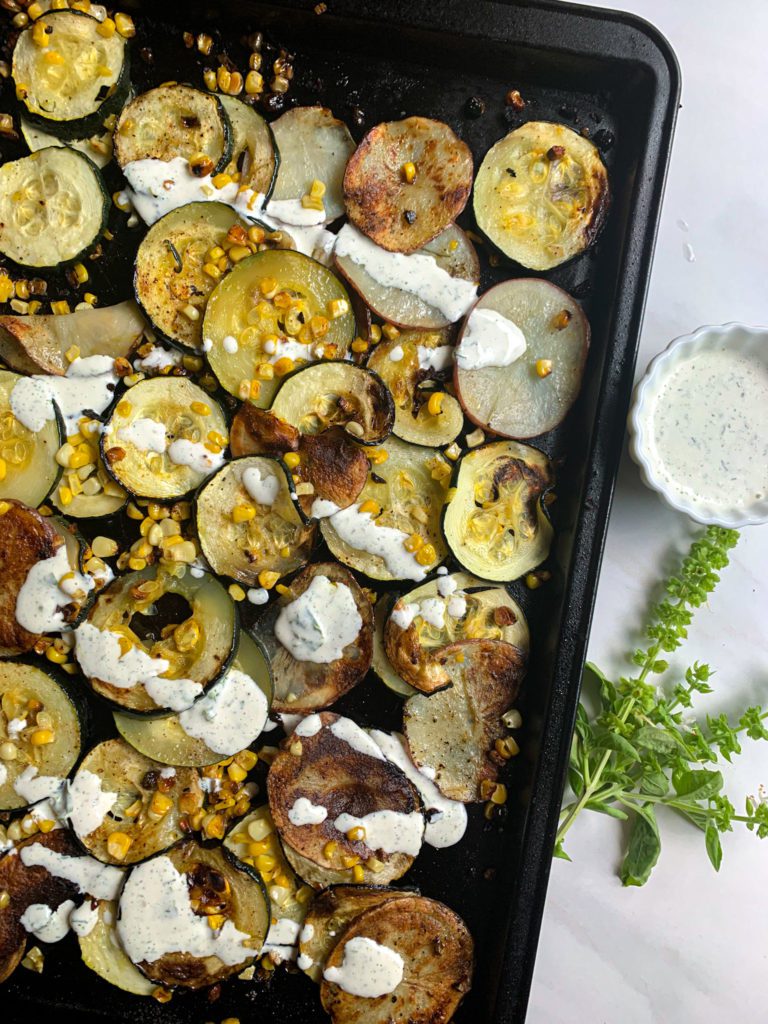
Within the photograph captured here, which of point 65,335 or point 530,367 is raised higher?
point 530,367

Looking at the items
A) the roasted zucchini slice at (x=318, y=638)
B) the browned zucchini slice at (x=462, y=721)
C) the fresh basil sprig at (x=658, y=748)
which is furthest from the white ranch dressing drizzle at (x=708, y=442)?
the roasted zucchini slice at (x=318, y=638)

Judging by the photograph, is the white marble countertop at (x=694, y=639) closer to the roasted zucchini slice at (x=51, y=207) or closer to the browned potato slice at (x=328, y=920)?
the browned potato slice at (x=328, y=920)

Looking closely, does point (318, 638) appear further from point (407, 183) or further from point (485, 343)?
point (407, 183)

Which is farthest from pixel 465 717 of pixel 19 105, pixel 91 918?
pixel 19 105

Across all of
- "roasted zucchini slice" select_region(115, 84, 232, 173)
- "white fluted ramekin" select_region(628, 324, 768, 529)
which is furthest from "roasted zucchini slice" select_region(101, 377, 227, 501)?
"white fluted ramekin" select_region(628, 324, 768, 529)

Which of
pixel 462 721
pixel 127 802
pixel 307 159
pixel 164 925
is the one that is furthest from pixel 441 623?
pixel 307 159

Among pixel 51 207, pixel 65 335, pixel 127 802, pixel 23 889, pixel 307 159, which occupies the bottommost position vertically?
pixel 23 889

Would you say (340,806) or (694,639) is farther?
(694,639)
